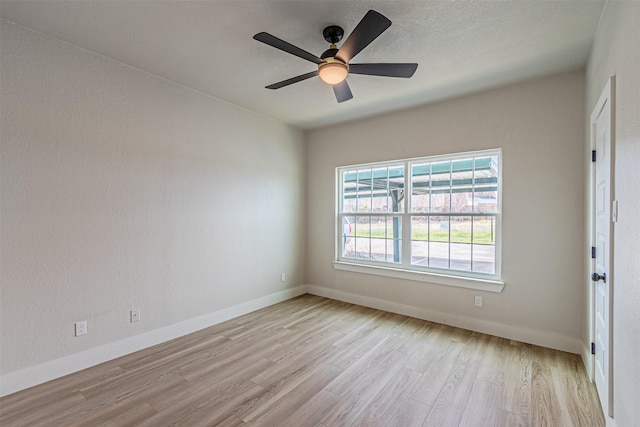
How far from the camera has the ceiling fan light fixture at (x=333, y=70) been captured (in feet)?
6.89

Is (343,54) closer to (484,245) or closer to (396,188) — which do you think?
(396,188)

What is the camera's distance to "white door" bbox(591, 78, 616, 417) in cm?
177

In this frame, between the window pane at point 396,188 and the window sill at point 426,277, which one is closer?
the window sill at point 426,277

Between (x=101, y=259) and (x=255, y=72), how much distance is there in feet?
7.55

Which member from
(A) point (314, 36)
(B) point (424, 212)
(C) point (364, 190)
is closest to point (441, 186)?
(B) point (424, 212)

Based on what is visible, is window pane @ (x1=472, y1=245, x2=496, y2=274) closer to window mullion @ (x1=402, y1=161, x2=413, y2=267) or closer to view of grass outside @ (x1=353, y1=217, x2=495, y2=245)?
view of grass outside @ (x1=353, y1=217, x2=495, y2=245)

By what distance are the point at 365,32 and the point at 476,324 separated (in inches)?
128

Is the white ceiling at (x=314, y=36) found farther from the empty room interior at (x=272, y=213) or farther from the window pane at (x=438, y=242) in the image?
the window pane at (x=438, y=242)

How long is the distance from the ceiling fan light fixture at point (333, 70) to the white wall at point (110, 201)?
195 cm

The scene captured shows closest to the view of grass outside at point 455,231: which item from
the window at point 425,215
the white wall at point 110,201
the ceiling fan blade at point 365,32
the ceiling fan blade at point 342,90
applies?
the window at point 425,215

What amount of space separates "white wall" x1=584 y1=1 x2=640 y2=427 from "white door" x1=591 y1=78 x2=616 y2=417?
102 millimetres

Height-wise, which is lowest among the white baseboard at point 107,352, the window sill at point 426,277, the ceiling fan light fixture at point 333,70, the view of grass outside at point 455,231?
the white baseboard at point 107,352

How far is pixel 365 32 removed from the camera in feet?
5.88

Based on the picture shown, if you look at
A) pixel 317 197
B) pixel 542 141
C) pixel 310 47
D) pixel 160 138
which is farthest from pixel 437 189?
pixel 160 138
